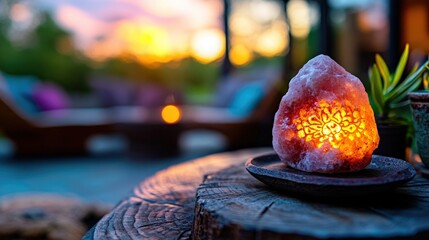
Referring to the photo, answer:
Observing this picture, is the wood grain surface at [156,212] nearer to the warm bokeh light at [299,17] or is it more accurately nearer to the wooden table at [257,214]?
the wooden table at [257,214]

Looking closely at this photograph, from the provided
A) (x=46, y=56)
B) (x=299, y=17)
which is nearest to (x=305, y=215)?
(x=299, y=17)

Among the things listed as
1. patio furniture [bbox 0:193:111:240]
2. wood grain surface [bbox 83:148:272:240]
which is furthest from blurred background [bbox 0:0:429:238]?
wood grain surface [bbox 83:148:272:240]

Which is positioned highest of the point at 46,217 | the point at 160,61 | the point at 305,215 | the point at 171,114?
the point at 160,61

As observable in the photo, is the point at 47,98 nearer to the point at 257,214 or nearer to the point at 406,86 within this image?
the point at 406,86

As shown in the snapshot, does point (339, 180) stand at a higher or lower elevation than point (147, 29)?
lower

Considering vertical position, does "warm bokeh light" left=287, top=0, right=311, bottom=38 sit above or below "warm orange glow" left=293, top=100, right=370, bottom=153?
above

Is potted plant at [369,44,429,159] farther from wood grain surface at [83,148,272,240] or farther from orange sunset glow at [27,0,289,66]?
orange sunset glow at [27,0,289,66]
